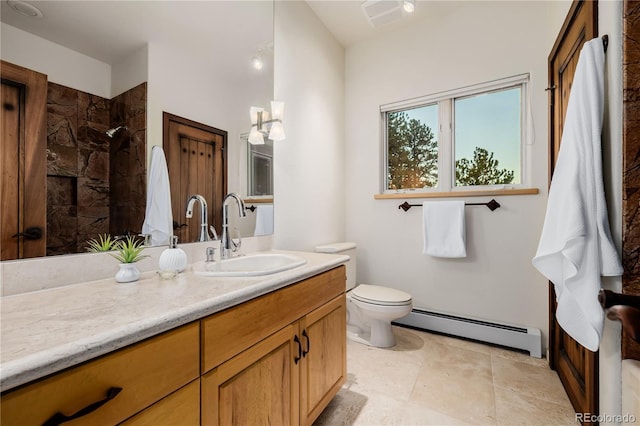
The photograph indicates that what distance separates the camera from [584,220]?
1080mm

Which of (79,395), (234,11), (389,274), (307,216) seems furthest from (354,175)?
(79,395)

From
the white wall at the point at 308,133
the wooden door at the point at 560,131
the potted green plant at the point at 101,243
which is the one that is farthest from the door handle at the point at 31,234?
the wooden door at the point at 560,131

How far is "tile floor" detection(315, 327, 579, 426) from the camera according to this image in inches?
55.6

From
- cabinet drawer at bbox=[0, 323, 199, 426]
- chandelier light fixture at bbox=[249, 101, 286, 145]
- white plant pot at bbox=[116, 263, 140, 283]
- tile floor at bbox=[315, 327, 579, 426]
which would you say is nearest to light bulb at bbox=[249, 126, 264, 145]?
chandelier light fixture at bbox=[249, 101, 286, 145]

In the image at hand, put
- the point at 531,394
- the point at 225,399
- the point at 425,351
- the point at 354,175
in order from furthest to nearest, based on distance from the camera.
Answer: the point at 354,175
the point at 425,351
the point at 531,394
the point at 225,399

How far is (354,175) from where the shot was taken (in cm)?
277

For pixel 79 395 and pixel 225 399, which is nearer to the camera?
pixel 79 395

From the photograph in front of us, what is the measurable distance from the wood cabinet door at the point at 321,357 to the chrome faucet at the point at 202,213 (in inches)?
26.4

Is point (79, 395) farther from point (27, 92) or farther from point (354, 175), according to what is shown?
point (354, 175)

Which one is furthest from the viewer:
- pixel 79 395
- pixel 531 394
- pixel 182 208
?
pixel 531 394

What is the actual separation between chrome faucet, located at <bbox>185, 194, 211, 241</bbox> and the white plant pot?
0.40 meters

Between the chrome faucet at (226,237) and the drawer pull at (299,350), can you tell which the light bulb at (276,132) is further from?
the drawer pull at (299,350)

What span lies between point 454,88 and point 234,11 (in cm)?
178

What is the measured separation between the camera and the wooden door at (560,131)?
1188 millimetres
